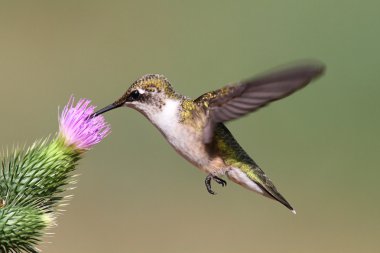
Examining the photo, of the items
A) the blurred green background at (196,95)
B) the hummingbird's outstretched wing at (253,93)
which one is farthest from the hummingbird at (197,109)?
the blurred green background at (196,95)

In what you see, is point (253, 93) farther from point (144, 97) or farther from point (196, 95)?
point (196, 95)

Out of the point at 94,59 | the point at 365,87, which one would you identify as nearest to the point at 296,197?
the point at 365,87

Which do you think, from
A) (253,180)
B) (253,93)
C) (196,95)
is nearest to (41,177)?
(253,180)

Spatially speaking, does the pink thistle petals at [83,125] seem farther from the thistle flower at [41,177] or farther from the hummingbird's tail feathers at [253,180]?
the hummingbird's tail feathers at [253,180]

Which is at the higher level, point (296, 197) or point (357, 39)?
point (357, 39)

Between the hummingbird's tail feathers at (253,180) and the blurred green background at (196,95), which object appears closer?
the hummingbird's tail feathers at (253,180)

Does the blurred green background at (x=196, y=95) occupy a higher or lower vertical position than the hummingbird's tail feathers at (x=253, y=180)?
higher

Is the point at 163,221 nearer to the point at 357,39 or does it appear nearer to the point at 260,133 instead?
the point at 260,133

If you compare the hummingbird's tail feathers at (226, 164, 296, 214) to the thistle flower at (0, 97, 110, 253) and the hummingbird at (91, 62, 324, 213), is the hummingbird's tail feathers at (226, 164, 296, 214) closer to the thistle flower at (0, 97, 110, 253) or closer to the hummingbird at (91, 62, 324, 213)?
the hummingbird at (91, 62, 324, 213)
